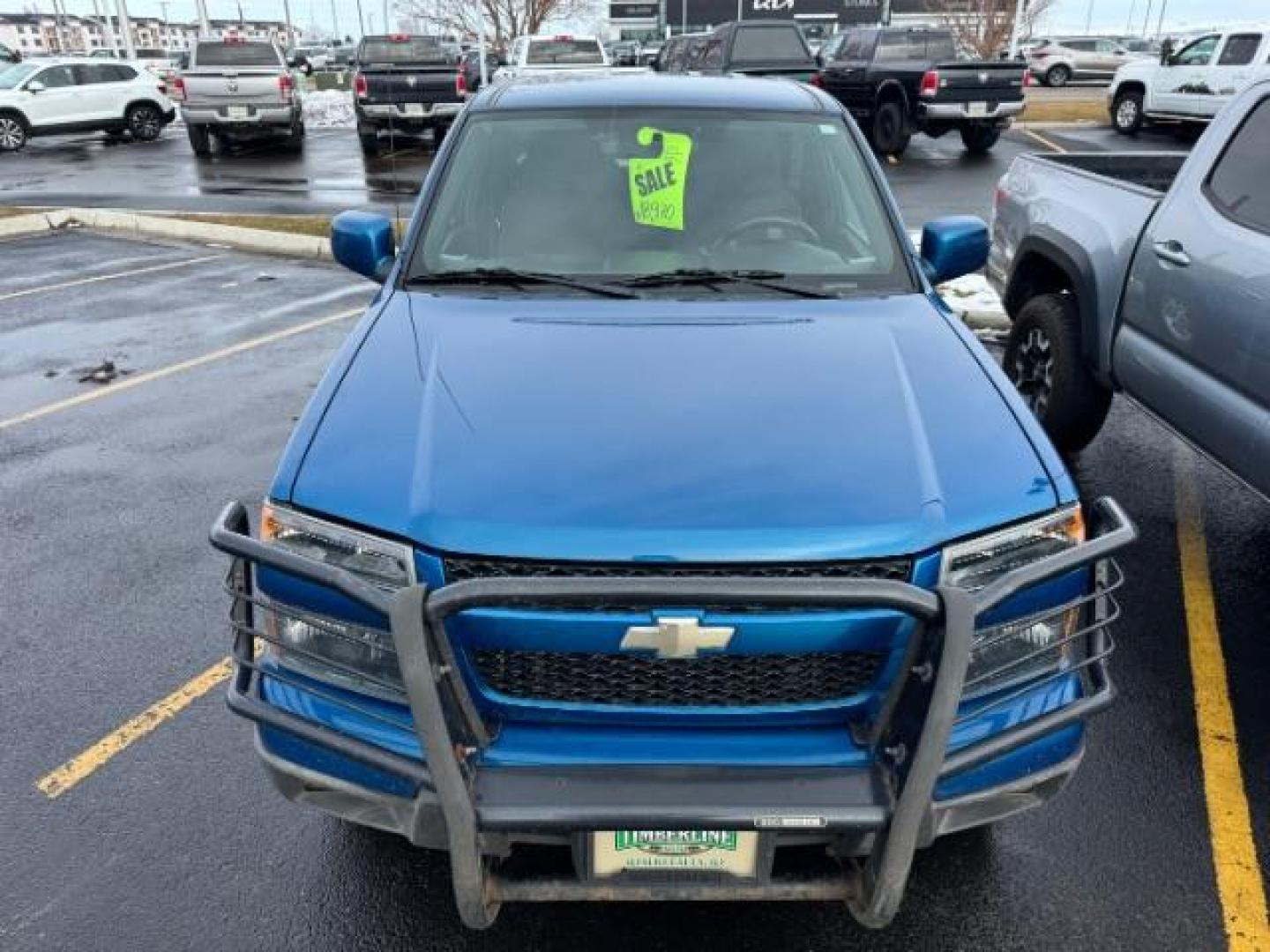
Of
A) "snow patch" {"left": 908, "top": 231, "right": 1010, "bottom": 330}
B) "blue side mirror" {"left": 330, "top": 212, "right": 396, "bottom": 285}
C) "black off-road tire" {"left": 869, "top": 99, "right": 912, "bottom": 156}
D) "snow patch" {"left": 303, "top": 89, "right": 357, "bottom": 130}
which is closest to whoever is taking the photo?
"blue side mirror" {"left": 330, "top": 212, "right": 396, "bottom": 285}

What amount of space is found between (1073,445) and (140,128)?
22.8m

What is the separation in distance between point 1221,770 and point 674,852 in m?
2.00

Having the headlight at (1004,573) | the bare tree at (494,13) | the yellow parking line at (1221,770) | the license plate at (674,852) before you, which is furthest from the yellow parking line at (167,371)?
the bare tree at (494,13)

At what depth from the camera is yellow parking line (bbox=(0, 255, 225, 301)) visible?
904 centimetres

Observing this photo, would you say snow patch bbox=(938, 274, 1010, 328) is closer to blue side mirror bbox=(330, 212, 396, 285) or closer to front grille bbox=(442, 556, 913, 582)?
blue side mirror bbox=(330, 212, 396, 285)

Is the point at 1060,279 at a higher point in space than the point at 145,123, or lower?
higher

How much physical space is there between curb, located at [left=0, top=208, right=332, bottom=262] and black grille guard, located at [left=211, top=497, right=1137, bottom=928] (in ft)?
30.0

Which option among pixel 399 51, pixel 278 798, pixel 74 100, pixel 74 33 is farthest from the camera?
pixel 74 33

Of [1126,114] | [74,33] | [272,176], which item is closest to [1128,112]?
[1126,114]

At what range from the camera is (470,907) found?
6.29 ft

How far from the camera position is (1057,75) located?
3491 centimetres

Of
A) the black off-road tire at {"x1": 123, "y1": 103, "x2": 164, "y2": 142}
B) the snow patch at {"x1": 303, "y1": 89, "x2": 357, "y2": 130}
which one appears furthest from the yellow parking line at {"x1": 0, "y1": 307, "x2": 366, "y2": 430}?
the black off-road tire at {"x1": 123, "y1": 103, "x2": 164, "y2": 142}

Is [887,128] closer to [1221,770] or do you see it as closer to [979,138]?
[979,138]

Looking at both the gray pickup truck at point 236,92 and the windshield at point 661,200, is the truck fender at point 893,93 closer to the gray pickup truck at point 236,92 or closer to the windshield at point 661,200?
the gray pickup truck at point 236,92
